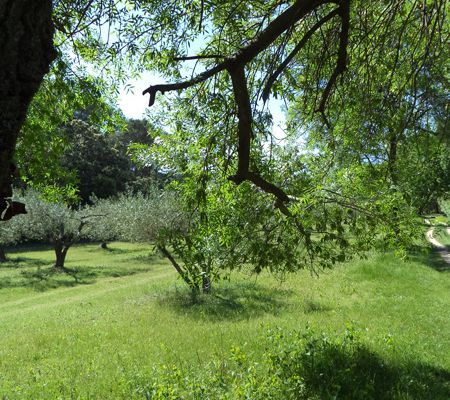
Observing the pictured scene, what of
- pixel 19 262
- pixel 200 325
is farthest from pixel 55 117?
pixel 19 262

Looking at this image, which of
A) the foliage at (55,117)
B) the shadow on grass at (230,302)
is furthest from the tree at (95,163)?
the foliage at (55,117)

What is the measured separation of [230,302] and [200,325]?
378 centimetres

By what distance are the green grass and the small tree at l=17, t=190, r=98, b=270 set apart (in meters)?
8.83

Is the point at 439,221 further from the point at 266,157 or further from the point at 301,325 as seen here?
the point at 301,325

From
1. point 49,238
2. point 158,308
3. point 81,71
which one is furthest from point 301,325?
point 49,238

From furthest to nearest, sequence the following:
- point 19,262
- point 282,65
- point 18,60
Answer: point 19,262 → point 282,65 → point 18,60

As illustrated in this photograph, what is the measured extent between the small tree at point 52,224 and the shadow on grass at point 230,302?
1966cm

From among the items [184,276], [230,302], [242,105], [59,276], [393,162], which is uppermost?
[393,162]

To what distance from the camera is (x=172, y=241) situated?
6273mm

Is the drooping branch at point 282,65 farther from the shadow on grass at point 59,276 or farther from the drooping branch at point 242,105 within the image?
the shadow on grass at point 59,276

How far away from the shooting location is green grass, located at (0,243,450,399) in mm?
7918

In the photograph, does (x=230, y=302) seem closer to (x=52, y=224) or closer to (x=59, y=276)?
(x=59, y=276)

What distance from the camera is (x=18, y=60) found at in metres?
2.20

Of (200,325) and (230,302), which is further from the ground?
(230,302)
